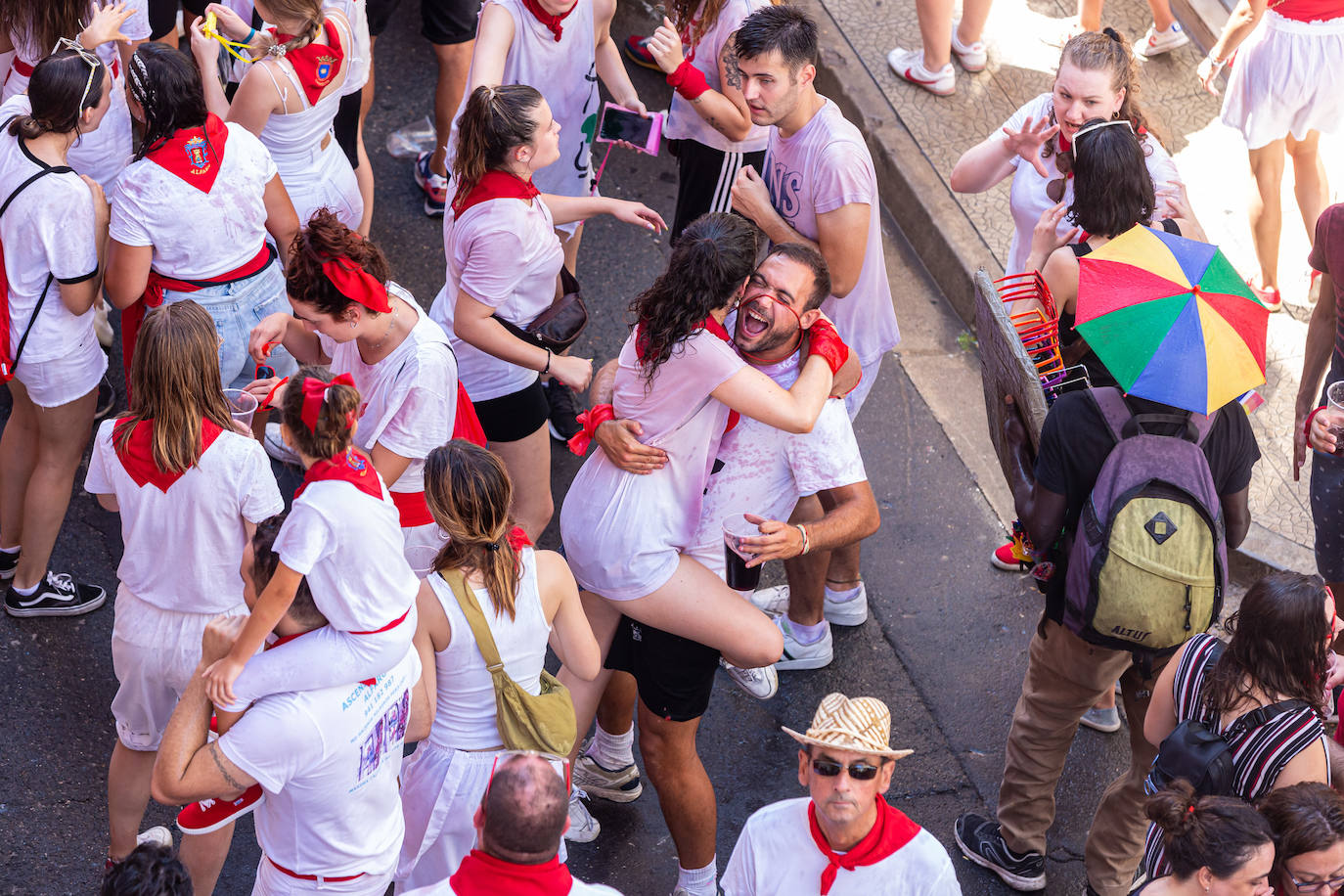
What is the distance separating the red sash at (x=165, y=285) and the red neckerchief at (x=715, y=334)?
1.62 meters

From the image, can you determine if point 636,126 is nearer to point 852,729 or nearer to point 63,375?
point 63,375

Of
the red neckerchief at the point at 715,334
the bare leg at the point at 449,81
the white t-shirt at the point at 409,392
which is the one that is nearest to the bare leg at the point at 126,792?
the white t-shirt at the point at 409,392

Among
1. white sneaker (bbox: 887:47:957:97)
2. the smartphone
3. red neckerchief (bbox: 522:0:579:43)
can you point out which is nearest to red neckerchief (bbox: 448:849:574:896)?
the smartphone

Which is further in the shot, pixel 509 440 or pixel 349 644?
pixel 509 440

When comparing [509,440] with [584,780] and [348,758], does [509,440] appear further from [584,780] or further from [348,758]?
[348,758]

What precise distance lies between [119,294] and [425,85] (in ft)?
11.7

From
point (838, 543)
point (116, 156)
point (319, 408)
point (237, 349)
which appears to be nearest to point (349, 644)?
point (319, 408)

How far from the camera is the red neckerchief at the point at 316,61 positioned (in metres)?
4.84

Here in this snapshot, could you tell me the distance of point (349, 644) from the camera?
123 inches

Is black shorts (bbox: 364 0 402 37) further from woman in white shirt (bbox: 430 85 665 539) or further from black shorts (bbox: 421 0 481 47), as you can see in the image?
woman in white shirt (bbox: 430 85 665 539)

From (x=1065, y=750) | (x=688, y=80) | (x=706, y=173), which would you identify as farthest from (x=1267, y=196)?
(x=1065, y=750)

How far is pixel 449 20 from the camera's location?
253 inches

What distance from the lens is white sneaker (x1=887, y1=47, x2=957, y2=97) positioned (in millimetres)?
7227

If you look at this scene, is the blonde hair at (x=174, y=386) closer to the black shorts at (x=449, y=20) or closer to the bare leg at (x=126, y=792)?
the bare leg at (x=126, y=792)
